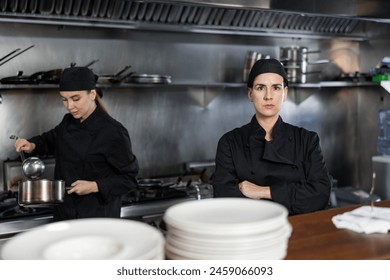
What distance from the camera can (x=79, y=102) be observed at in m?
2.86

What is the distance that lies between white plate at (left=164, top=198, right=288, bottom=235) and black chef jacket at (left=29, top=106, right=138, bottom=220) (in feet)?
5.22

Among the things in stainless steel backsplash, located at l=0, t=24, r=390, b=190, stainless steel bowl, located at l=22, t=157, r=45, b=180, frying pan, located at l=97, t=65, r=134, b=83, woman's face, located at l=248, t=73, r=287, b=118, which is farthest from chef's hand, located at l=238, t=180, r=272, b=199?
stainless steel backsplash, located at l=0, t=24, r=390, b=190

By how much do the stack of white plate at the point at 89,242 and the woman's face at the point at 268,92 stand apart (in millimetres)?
1219

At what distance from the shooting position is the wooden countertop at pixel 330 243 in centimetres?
150

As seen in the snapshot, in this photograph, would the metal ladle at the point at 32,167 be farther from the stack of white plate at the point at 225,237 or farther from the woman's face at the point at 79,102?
the stack of white plate at the point at 225,237

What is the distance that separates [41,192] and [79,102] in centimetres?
54

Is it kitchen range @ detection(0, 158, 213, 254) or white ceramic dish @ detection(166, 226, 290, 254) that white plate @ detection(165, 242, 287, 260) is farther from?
kitchen range @ detection(0, 158, 213, 254)

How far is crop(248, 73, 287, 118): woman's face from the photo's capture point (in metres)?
2.29

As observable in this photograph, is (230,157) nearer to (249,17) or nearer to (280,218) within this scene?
(280,218)

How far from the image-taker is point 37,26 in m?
4.06

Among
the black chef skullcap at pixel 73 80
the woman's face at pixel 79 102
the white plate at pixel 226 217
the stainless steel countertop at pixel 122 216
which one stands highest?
the black chef skullcap at pixel 73 80

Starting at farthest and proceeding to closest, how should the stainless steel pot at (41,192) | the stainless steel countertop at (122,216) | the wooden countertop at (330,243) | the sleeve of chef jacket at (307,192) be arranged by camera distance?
the stainless steel countertop at (122,216) < the stainless steel pot at (41,192) < the sleeve of chef jacket at (307,192) < the wooden countertop at (330,243)

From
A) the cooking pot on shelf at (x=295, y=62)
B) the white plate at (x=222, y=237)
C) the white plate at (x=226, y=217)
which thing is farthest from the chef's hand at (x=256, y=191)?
the cooking pot on shelf at (x=295, y=62)
